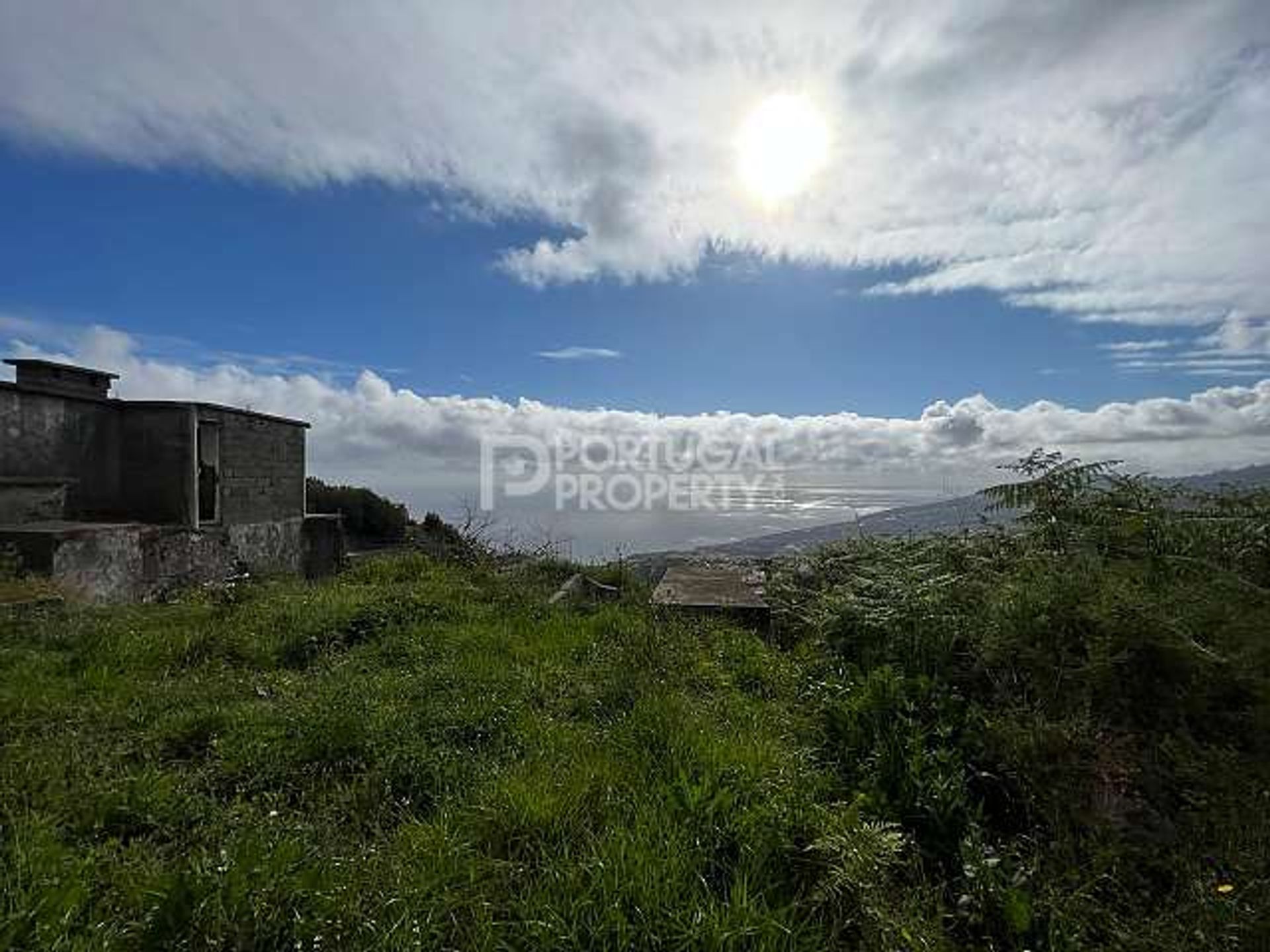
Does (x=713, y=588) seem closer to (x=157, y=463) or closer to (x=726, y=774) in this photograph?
(x=726, y=774)

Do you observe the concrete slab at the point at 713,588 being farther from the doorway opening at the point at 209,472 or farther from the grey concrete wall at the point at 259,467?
the grey concrete wall at the point at 259,467

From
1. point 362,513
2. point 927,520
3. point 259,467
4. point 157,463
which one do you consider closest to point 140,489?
point 157,463

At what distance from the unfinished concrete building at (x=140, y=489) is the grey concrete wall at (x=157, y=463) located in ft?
0.06

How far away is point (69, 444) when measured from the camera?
11289 millimetres

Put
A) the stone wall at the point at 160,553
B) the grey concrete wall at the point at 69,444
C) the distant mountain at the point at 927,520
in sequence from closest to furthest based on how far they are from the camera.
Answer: the distant mountain at the point at 927,520, the stone wall at the point at 160,553, the grey concrete wall at the point at 69,444

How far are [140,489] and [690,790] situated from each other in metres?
13.7

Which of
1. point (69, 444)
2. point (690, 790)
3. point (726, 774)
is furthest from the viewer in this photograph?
point (69, 444)

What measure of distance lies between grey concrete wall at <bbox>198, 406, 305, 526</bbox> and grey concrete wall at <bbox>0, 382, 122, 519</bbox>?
161 centimetres

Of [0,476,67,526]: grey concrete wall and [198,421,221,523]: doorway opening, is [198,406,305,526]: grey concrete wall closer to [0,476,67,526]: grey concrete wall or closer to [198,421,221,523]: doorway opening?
[198,421,221,523]: doorway opening

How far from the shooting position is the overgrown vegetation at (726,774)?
2.02 meters

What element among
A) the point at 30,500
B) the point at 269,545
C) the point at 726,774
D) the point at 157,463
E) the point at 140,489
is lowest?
the point at 726,774

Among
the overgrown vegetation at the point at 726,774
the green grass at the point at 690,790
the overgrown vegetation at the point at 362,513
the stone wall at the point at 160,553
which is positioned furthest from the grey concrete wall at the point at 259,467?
the green grass at the point at 690,790

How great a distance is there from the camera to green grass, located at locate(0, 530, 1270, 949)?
6.59 feet

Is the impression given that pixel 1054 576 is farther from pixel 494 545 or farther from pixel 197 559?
pixel 197 559
